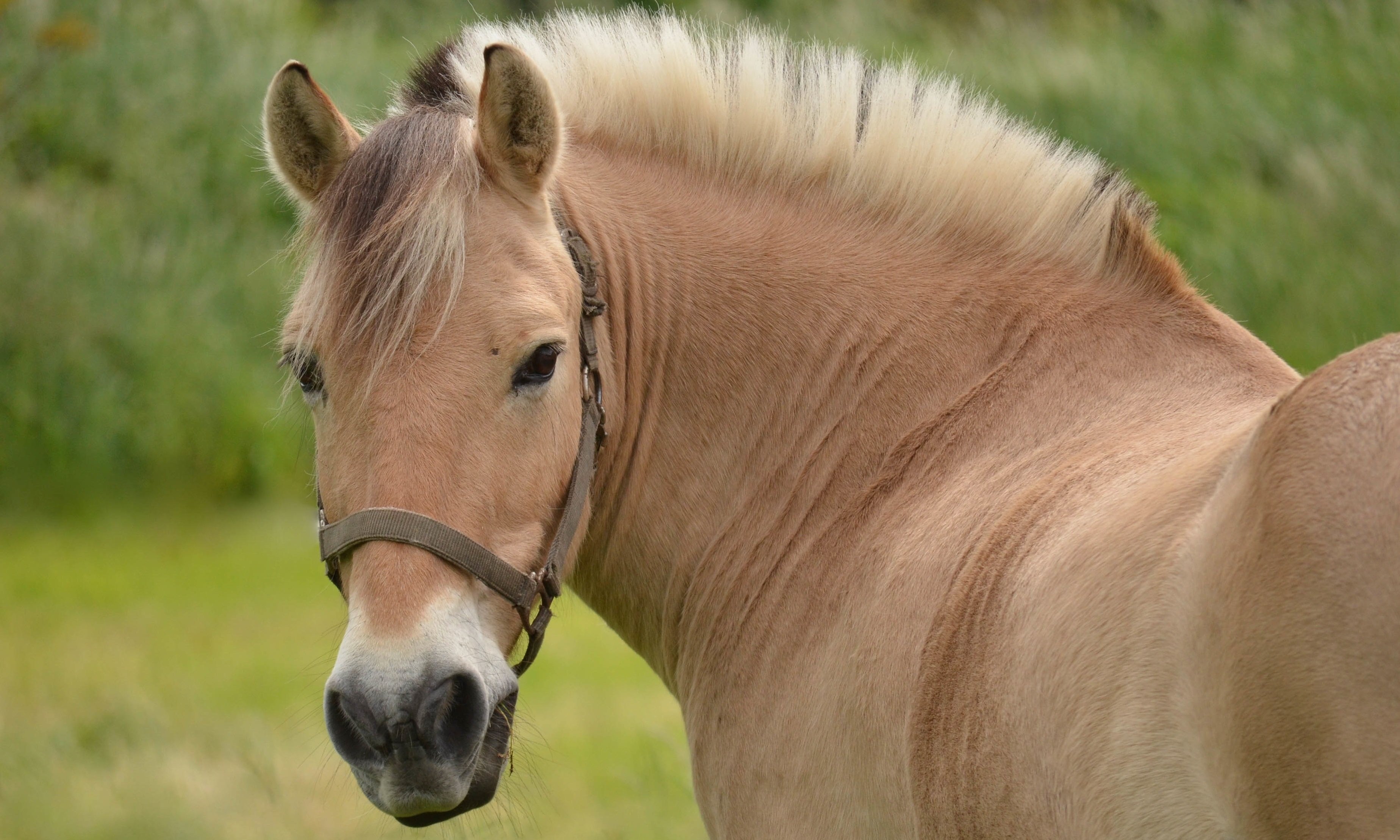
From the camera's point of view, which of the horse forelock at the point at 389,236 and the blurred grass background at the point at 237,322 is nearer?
the horse forelock at the point at 389,236

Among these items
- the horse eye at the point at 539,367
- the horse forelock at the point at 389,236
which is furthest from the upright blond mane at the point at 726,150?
the horse eye at the point at 539,367

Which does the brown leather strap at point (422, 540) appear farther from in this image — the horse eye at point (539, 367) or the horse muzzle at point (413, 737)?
the horse eye at point (539, 367)

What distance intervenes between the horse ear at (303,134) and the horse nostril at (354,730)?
109 cm

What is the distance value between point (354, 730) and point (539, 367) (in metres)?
→ 0.73

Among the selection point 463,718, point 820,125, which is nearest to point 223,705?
point 463,718

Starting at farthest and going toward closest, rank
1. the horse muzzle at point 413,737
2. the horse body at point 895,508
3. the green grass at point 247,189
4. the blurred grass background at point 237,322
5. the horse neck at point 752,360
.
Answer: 1. the green grass at point 247,189
2. the blurred grass background at point 237,322
3. the horse neck at point 752,360
4. the horse muzzle at point 413,737
5. the horse body at point 895,508

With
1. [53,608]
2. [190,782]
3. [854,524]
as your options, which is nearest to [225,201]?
[53,608]

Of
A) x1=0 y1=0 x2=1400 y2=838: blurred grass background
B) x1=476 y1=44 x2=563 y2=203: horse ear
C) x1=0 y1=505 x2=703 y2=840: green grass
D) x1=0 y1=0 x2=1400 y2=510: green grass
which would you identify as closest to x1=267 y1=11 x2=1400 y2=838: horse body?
x1=476 y1=44 x2=563 y2=203: horse ear

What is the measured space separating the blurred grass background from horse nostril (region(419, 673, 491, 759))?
6.51 ft

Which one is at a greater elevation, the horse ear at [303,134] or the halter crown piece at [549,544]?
the horse ear at [303,134]

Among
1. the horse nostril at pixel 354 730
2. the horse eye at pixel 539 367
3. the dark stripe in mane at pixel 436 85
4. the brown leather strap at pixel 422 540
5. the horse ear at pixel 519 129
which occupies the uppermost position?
the horse ear at pixel 519 129

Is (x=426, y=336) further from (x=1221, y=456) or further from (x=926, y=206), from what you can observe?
(x=1221, y=456)

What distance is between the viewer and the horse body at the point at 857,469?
4.91 ft

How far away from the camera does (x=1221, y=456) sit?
1712 millimetres
